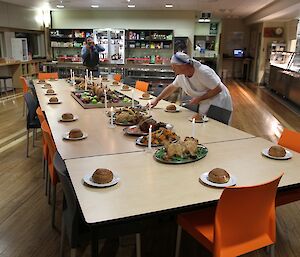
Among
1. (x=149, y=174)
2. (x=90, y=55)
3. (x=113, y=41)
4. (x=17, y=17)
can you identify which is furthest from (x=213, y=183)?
(x=17, y=17)

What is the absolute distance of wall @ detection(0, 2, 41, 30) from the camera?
9367 mm

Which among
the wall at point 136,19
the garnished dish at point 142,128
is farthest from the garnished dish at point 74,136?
the wall at point 136,19

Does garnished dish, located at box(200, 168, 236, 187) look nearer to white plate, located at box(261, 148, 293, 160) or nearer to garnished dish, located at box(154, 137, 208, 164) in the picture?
garnished dish, located at box(154, 137, 208, 164)

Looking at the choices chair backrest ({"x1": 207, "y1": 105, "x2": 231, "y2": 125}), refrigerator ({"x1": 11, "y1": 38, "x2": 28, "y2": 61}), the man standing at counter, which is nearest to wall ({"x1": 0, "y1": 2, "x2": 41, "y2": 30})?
refrigerator ({"x1": 11, "y1": 38, "x2": 28, "y2": 61})

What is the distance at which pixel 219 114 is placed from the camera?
3.28 m

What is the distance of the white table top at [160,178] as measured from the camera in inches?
58.1

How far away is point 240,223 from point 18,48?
32.9 ft

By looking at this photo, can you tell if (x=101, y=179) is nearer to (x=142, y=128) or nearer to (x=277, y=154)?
(x=142, y=128)

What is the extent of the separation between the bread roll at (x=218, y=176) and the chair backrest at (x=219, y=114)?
4.97 ft

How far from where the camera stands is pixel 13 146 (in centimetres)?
467

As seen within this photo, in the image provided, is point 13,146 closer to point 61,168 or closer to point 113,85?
point 113,85

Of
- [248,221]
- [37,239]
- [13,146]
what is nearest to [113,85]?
[13,146]

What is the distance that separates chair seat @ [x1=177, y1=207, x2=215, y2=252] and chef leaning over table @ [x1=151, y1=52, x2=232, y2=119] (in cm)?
175

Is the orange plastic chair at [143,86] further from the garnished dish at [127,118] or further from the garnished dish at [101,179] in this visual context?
the garnished dish at [101,179]
